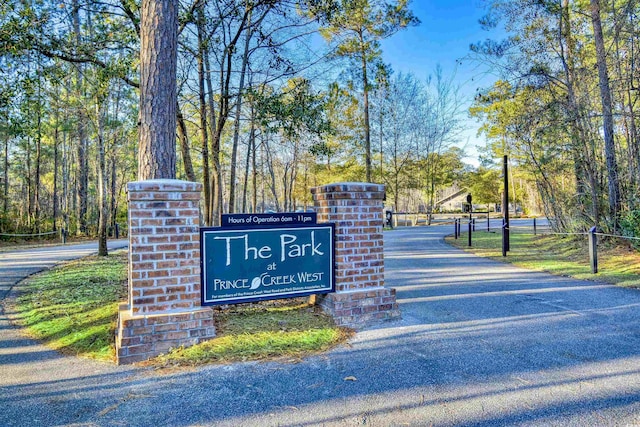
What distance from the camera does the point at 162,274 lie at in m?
3.39

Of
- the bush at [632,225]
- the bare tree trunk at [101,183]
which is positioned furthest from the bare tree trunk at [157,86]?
the bush at [632,225]

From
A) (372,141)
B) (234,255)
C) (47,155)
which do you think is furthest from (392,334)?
(47,155)

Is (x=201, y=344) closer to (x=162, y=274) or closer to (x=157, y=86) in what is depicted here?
(x=162, y=274)

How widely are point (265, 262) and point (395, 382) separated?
1682 mm

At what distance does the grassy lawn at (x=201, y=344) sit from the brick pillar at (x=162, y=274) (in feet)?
0.58

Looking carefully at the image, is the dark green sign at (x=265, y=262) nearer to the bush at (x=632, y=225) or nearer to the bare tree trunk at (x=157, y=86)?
the bare tree trunk at (x=157, y=86)

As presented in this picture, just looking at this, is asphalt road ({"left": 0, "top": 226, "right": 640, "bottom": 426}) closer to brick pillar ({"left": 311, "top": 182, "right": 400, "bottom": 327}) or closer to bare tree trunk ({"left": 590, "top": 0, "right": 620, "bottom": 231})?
brick pillar ({"left": 311, "top": 182, "right": 400, "bottom": 327})

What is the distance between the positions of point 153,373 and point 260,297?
3.79 ft

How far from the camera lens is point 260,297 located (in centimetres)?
387

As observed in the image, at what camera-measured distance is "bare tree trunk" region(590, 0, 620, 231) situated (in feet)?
28.7

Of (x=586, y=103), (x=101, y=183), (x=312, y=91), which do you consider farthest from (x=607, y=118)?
(x=101, y=183)

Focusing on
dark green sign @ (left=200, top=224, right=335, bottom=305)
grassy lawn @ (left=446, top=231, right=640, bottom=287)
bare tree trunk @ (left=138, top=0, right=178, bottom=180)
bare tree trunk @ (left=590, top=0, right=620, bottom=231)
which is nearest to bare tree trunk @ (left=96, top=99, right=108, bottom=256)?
bare tree trunk @ (left=138, top=0, right=178, bottom=180)

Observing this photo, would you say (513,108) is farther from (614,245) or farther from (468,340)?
(468,340)

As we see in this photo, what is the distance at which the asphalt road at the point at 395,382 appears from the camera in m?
2.39
